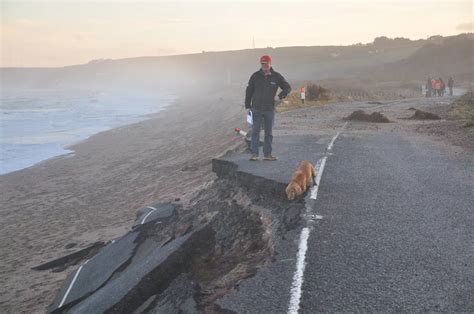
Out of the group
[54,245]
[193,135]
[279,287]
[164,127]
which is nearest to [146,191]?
[54,245]

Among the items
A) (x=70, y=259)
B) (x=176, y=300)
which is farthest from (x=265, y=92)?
(x=176, y=300)

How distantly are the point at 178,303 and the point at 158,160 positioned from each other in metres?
13.2

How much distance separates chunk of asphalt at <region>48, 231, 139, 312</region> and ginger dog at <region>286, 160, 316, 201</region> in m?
2.53

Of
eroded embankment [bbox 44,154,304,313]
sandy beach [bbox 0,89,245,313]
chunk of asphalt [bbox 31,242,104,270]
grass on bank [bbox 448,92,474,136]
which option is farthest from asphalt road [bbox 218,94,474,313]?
grass on bank [bbox 448,92,474,136]

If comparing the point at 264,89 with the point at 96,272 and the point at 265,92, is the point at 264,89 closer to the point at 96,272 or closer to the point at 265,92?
the point at 265,92

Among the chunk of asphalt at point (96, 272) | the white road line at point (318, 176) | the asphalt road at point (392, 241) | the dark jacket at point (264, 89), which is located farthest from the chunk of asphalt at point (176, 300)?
the dark jacket at point (264, 89)

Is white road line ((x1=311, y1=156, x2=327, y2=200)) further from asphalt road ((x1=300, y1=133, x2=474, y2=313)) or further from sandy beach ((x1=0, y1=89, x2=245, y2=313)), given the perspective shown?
sandy beach ((x1=0, y1=89, x2=245, y2=313))

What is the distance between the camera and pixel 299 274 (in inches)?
168

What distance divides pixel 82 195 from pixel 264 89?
280 inches

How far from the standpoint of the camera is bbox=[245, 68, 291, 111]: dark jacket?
28.2 ft

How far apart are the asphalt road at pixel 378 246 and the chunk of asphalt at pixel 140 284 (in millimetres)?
1386

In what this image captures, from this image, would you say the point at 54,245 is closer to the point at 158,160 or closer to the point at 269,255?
the point at 269,255

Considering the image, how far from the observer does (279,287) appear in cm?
409

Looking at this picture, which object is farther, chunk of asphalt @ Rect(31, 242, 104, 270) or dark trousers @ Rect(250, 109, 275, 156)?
dark trousers @ Rect(250, 109, 275, 156)
